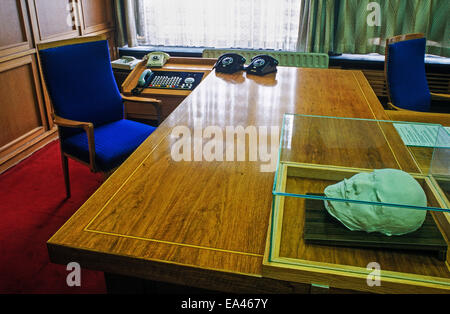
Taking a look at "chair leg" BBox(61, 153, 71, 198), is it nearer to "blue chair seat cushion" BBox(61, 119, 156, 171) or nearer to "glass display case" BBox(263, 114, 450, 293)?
"blue chair seat cushion" BBox(61, 119, 156, 171)

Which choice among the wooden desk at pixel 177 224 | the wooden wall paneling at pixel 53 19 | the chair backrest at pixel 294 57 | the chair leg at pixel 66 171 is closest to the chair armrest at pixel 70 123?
the chair leg at pixel 66 171

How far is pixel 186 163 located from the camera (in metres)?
1.38

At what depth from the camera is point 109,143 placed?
2229mm

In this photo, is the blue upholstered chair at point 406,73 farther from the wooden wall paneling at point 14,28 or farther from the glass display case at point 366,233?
the wooden wall paneling at point 14,28

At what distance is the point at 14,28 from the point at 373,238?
3011 mm

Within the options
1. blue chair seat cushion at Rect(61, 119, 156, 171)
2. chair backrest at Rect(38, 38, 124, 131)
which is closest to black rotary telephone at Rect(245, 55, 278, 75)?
blue chair seat cushion at Rect(61, 119, 156, 171)

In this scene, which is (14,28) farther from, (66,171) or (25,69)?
(66,171)

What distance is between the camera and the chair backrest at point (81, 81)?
6.92ft

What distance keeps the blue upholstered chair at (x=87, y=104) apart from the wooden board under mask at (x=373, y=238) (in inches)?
58.3

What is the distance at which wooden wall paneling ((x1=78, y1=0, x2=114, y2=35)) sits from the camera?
364cm

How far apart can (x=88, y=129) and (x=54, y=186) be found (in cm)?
85

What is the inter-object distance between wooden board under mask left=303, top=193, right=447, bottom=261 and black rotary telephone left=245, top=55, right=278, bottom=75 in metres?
1.81
